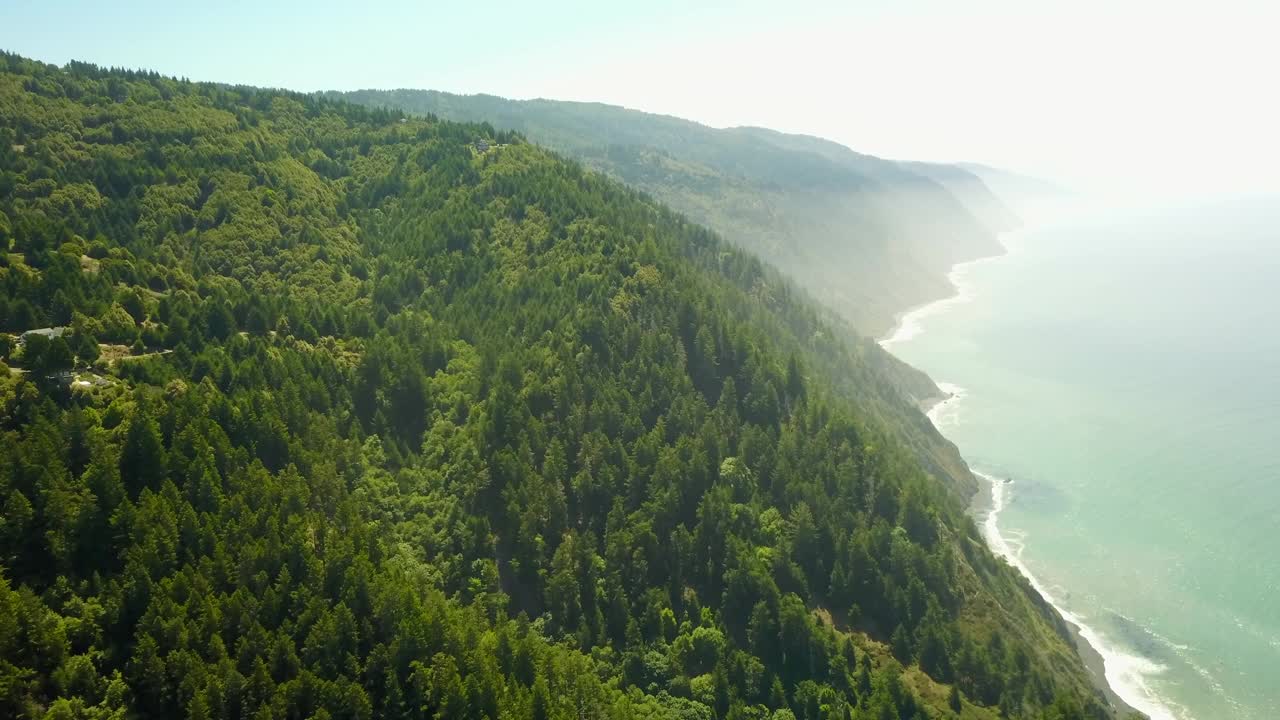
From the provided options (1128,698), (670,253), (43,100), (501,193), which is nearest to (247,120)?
(43,100)

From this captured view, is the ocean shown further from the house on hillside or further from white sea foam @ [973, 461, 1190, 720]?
the house on hillside

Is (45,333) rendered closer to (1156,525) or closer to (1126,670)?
(1126,670)

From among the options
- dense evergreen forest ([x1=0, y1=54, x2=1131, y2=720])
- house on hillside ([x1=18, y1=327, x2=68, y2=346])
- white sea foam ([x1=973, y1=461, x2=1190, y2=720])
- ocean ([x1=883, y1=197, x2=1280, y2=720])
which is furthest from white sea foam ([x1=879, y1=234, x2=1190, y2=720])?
house on hillside ([x1=18, y1=327, x2=68, y2=346])

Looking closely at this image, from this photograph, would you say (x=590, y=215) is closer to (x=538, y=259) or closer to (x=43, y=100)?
(x=538, y=259)

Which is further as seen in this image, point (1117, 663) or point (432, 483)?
point (1117, 663)

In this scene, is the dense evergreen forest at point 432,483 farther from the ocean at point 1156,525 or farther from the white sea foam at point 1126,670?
the ocean at point 1156,525

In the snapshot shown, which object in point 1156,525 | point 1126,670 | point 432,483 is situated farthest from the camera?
point 1156,525

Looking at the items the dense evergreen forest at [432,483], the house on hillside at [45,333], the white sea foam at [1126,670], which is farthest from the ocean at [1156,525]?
the house on hillside at [45,333]

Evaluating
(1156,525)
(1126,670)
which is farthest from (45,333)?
(1156,525)
